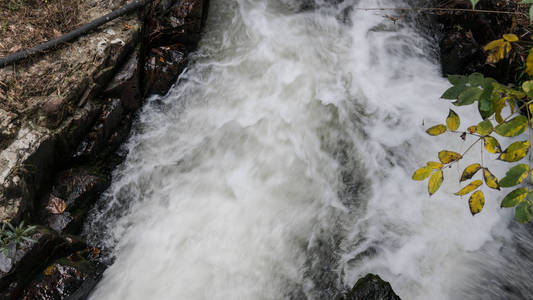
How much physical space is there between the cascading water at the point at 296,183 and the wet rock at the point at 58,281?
307mm

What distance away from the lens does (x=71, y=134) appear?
3578 millimetres

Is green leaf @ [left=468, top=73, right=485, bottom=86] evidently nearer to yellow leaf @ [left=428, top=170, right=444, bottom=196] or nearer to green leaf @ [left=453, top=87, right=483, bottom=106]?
green leaf @ [left=453, top=87, right=483, bottom=106]

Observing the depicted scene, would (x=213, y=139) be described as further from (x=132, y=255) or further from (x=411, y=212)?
(x=411, y=212)

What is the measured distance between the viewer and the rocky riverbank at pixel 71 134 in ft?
10.1

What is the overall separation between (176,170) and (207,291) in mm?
1409

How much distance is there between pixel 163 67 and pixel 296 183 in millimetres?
2198

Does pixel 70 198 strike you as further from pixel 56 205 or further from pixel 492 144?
pixel 492 144

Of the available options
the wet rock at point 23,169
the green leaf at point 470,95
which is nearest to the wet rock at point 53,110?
the wet rock at point 23,169

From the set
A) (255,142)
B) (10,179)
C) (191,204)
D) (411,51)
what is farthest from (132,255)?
(411,51)

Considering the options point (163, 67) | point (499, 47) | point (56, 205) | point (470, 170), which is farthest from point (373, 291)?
point (163, 67)

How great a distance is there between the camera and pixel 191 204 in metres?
3.87

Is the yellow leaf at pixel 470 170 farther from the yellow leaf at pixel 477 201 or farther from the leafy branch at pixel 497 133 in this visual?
the yellow leaf at pixel 477 201

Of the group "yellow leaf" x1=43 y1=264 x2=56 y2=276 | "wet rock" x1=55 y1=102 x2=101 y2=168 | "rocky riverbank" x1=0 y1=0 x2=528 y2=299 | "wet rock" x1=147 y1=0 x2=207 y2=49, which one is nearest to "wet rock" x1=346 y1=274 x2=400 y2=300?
"rocky riverbank" x1=0 y1=0 x2=528 y2=299

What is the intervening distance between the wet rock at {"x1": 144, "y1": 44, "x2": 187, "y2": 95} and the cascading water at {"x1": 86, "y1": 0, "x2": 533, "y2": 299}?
0.14m
